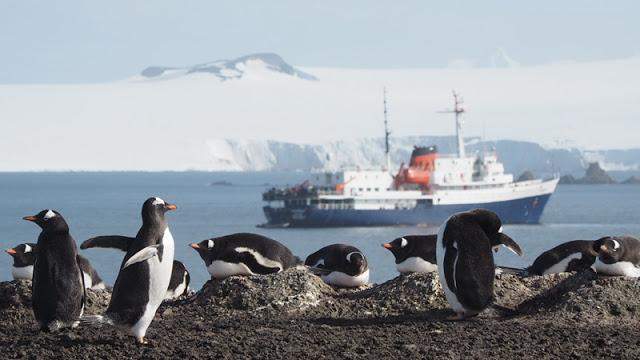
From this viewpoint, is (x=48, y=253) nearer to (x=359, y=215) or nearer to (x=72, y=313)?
(x=72, y=313)

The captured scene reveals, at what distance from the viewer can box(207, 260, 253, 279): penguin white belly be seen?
1201cm

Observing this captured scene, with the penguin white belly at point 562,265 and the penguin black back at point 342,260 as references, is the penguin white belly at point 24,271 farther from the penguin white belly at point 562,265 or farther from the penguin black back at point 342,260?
the penguin white belly at point 562,265

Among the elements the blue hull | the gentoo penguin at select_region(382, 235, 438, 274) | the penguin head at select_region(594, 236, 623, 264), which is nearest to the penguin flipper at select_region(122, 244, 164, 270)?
the gentoo penguin at select_region(382, 235, 438, 274)

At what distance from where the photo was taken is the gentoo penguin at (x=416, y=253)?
12.3 meters

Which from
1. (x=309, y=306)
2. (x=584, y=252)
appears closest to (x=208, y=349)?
(x=309, y=306)

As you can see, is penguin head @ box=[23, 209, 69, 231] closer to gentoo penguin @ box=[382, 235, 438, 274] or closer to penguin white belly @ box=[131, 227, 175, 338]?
penguin white belly @ box=[131, 227, 175, 338]

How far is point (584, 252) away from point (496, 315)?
220 cm

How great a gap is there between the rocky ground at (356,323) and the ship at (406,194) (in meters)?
60.6

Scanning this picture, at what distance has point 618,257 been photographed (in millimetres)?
11219

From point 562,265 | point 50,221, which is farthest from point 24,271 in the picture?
point 562,265

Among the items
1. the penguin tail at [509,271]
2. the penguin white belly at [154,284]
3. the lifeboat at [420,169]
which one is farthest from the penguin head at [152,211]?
the lifeboat at [420,169]

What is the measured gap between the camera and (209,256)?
12.1 m

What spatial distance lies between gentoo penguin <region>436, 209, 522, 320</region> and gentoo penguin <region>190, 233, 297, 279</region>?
2.08 m

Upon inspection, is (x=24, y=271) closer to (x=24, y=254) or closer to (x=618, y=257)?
(x=24, y=254)
